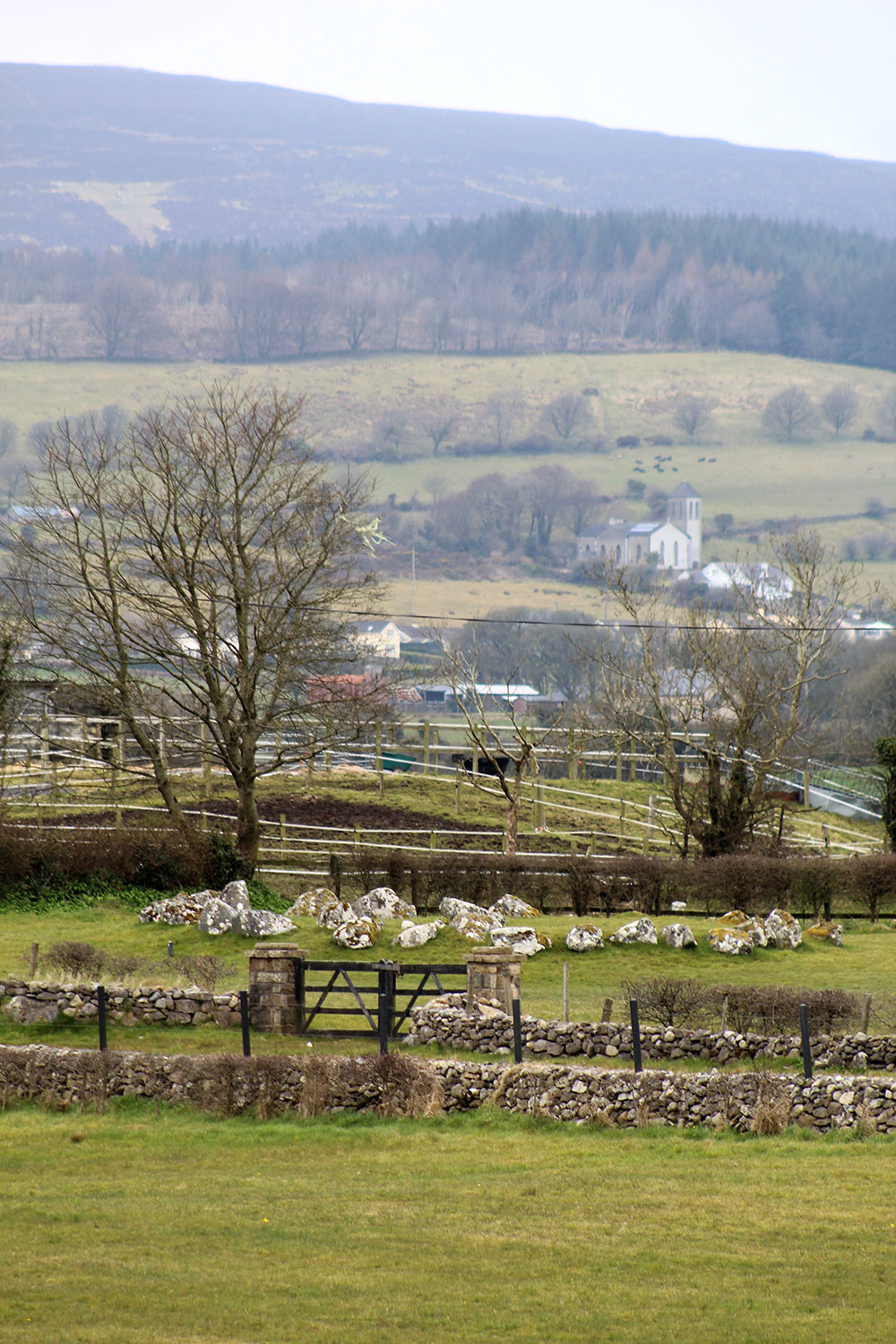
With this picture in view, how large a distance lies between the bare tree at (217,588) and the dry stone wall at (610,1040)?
12.8 metres

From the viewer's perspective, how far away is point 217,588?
113ft

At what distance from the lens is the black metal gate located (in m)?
18.4

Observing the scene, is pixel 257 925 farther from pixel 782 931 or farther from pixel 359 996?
pixel 782 931

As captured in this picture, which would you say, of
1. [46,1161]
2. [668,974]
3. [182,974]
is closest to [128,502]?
[182,974]

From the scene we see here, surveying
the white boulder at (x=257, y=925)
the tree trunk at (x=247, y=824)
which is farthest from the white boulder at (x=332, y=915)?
the tree trunk at (x=247, y=824)

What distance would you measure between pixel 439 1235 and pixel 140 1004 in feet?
32.1

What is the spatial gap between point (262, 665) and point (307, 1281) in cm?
2281

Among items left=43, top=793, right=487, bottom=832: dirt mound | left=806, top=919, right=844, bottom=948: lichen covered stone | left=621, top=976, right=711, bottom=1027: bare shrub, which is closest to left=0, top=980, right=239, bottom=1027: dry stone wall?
left=621, top=976, right=711, bottom=1027: bare shrub

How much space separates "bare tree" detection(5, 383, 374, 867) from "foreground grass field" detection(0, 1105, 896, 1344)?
16234mm

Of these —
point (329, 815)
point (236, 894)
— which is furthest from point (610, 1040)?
point (329, 815)

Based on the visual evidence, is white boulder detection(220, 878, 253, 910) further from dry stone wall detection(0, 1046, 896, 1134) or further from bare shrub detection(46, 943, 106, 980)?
dry stone wall detection(0, 1046, 896, 1134)

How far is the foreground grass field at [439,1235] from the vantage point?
31.9 ft

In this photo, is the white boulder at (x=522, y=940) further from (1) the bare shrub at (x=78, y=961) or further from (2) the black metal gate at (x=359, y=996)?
(1) the bare shrub at (x=78, y=961)

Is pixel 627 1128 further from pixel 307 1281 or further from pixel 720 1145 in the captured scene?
pixel 307 1281
